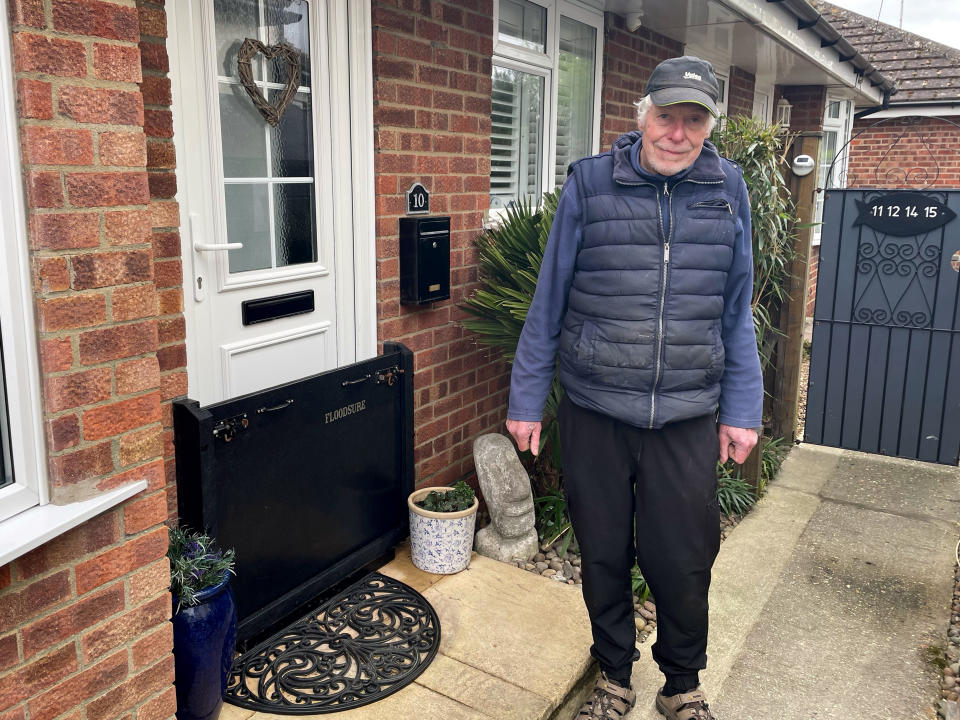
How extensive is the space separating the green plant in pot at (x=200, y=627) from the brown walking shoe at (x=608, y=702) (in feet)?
3.70

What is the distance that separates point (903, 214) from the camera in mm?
4754

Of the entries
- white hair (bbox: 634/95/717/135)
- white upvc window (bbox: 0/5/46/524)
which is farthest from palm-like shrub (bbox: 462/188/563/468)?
white upvc window (bbox: 0/5/46/524)

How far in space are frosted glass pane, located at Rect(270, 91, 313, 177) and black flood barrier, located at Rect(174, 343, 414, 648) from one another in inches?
30.1

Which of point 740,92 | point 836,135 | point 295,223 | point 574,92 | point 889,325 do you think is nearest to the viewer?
point 295,223

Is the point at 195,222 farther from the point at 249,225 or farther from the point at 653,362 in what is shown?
the point at 653,362

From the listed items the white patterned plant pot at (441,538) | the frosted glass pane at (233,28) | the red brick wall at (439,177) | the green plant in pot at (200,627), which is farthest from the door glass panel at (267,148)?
the white patterned plant pot at (441,538)

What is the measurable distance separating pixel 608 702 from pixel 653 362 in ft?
3.66

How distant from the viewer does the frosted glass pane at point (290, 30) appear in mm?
2984

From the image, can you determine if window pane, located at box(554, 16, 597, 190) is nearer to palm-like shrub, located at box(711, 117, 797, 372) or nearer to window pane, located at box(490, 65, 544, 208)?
window pane, located at box(490, 65, 544, 208)

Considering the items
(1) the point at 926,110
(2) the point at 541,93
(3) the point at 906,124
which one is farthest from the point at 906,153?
(2) the point at 541,93

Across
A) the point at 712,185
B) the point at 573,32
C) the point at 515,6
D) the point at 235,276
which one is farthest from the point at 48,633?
the point at 573,32

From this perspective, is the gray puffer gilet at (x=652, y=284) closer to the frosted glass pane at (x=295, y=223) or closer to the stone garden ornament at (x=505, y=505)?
the frosted glass pane at (x=295, y=223)

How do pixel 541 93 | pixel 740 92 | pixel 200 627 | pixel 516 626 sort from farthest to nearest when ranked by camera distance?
pixel 740 92
pixel 541 93
pixel 516 626
pixel 200 627

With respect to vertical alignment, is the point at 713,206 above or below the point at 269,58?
below
